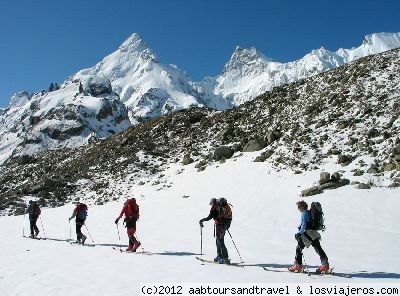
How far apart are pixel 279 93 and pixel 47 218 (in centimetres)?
2849

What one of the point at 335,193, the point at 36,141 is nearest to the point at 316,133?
the point at 335,193

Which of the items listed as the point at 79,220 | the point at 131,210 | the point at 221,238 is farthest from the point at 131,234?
the point at 221,238

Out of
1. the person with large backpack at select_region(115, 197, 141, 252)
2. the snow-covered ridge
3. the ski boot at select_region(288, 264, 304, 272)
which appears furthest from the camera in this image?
the snow-covered ridge

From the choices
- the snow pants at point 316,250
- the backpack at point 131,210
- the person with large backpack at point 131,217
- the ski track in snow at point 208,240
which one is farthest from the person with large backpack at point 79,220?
the snow pants at point 316,250

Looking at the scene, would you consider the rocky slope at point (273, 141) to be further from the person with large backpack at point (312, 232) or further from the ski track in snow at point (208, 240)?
the person with large backpack at point (312, 232)

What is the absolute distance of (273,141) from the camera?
37.1 metres

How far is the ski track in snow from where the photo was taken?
38.7 feet

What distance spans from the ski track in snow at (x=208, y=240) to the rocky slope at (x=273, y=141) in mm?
2615

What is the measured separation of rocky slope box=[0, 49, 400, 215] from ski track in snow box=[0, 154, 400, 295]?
262cm

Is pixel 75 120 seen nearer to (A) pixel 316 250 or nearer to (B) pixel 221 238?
(B) pixel 221 238

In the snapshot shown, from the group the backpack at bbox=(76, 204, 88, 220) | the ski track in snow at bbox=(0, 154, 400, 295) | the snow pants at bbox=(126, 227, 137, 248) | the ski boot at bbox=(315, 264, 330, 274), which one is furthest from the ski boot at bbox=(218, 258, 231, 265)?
the backpack at bbox=(76, 204, 88, 220)

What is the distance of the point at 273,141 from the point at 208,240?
1950cm

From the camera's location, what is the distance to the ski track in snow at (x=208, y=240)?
A: 1178 centimetres

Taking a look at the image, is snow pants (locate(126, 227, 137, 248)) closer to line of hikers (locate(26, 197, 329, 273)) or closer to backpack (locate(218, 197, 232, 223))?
line of hikers (locate(26, 197, 329, 273))
